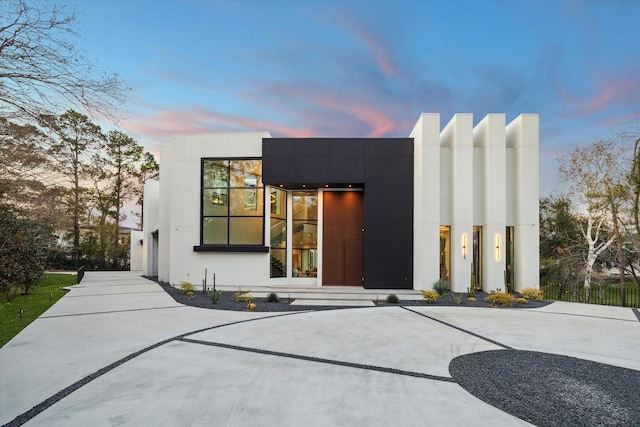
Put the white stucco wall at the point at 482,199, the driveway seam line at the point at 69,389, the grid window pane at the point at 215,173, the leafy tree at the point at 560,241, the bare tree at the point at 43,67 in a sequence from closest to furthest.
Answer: the bare tree at the point at 43,67
the driveway seam line at the point at 69,389
the white stucco wall at the point at 482,199
the grid window pane at the point at 215,173
the leafy tree at the point at 560,241

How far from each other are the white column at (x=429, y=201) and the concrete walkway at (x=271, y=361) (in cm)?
433

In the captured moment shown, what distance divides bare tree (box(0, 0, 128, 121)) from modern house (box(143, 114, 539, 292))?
12065 mm

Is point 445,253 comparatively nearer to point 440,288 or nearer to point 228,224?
point 440,288

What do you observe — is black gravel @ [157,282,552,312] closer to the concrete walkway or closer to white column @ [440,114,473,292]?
the concrete walkway

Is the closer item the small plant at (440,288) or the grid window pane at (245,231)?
the small plant at (440,288)

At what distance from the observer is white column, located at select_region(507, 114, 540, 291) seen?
45.3ft

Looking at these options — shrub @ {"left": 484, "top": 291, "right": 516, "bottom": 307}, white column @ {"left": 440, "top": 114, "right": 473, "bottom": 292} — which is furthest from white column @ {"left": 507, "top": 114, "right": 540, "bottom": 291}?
shrub @ {"left": 484, "top": 291, "right": 516, "bottom": 307}

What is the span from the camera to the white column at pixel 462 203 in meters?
14.1

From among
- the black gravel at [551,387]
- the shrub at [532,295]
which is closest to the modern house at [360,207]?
the shrub at [532,295]

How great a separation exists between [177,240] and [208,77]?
7.24 m

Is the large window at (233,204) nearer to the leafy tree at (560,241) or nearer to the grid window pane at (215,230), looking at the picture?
the grid window pane at (215,230)

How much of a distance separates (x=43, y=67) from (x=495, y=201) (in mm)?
14560

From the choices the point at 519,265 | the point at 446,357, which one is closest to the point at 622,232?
the point at 519,265

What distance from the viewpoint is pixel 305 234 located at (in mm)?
16750
